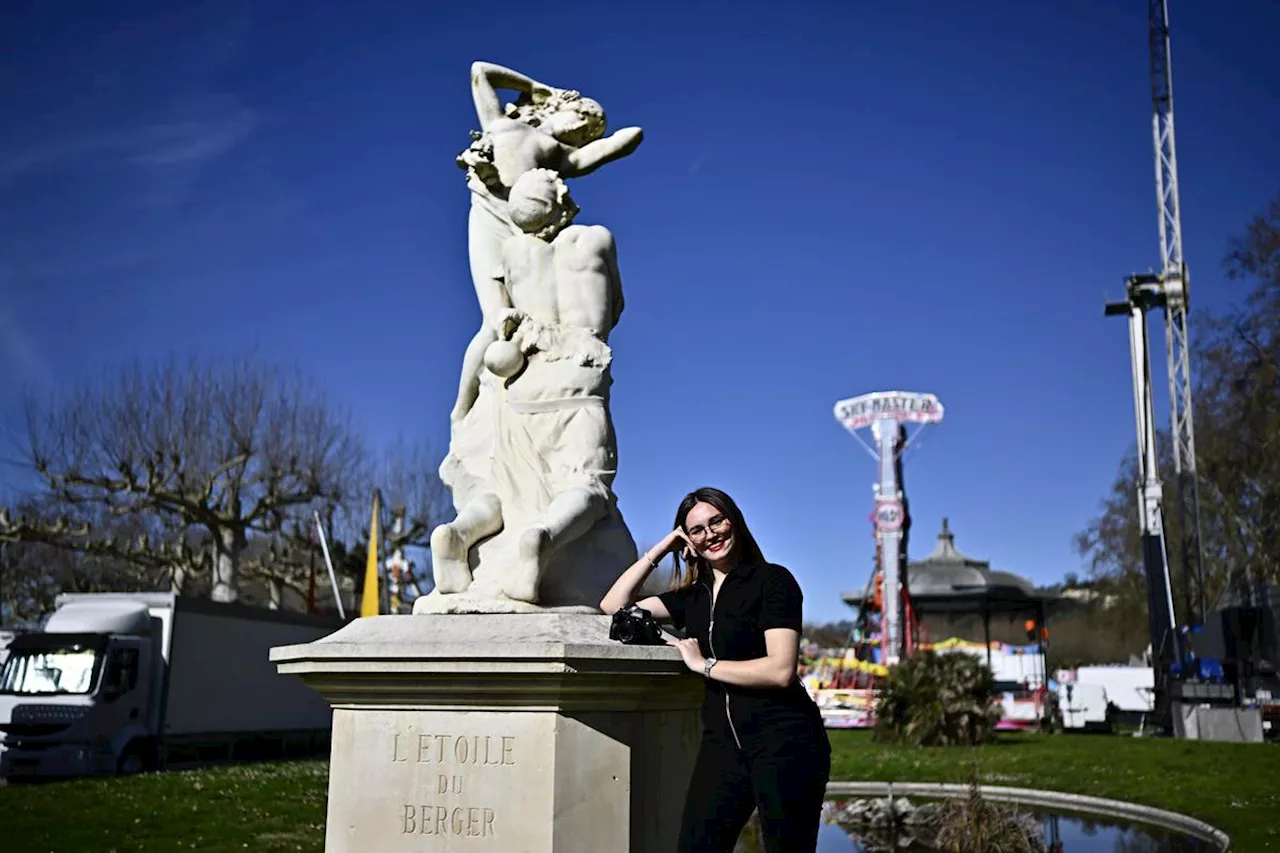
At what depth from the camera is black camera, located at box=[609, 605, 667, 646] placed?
3627mm

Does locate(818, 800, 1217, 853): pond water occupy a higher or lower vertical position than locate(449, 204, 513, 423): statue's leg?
lower

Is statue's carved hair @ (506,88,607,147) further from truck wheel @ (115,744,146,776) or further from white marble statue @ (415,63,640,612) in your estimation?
truck wheel @ (115,744,146,776)

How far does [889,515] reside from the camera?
36.7 meters

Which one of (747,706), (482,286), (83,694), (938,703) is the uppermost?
(482,286)

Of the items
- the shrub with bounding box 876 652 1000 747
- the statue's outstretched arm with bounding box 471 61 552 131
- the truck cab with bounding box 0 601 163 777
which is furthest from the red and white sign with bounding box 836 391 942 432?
the statue's outstretched arm with bounding box 471 61 552 131

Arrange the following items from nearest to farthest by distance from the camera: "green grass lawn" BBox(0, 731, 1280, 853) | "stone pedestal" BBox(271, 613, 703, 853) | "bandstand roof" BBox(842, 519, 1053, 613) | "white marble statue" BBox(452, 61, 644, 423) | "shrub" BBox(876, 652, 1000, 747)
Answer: "stone pedestal" BBox(271, 613, 703, 853)
"white marble statue" BBox(452, 61, 644, 423)
"green grass lawn" BBox(0, 731, 1280, 853)
"shrub" BBox(876, 652, 1000, 747)
"bandstand roof" BBox(842, 519, 1053, 613)

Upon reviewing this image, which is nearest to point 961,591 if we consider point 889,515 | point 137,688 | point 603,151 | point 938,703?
point 889,515

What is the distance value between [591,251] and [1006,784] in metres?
9.44

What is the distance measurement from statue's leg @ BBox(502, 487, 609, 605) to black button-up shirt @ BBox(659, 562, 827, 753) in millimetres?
1049

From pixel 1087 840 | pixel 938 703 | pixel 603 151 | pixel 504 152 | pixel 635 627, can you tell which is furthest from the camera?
pixel 938 703

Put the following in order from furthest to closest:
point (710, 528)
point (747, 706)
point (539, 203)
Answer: point (539, 203)
point (710, 528)
point (747, 706)

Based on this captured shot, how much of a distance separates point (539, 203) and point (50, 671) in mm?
15438

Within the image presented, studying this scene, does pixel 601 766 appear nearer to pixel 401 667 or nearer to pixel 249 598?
pixel 401 667

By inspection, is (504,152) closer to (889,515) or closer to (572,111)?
(572,111)
